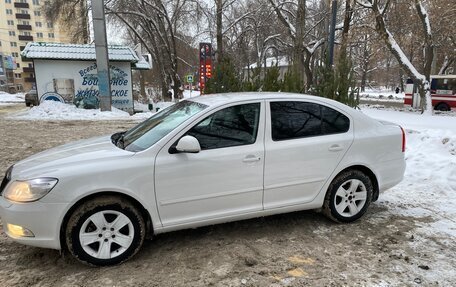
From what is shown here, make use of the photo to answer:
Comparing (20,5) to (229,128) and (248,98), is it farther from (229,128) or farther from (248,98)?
(229,128)

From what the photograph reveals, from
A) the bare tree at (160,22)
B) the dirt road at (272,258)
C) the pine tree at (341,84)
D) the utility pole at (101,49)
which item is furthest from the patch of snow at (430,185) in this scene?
the bare tree at (160,22)

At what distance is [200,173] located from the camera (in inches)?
136

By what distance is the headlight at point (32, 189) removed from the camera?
3.04 meters

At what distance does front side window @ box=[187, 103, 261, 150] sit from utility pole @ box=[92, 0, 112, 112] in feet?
49.3

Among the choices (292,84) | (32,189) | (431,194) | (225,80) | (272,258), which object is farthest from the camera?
(225,80)

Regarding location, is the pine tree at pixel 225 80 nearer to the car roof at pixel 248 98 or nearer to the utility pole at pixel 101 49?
the utility pole at pixel 101 49

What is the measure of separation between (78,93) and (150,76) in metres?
24.4

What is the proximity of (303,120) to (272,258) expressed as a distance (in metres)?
1.55

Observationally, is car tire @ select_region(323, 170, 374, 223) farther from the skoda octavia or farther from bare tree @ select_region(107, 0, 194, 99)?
bare tree @ select_region(107, 0, 194, 99)

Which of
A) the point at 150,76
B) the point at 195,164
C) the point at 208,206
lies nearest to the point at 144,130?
the point at 195,164

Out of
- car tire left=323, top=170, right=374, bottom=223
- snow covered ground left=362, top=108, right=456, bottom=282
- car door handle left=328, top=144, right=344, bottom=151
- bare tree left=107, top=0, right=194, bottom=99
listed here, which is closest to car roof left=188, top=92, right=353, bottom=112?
car door handle left=328, top=144, right=344, bottom=151

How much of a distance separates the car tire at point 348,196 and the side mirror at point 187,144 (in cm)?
176

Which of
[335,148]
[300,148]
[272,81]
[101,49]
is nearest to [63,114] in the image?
[101,49]

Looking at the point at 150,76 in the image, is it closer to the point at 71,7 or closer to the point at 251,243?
the point at 71,7
